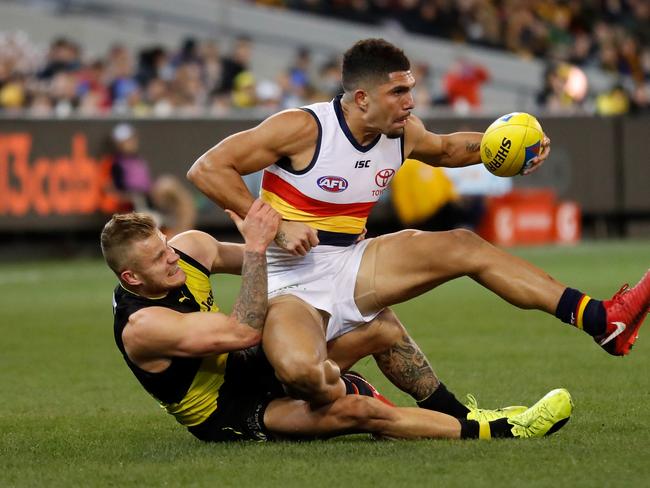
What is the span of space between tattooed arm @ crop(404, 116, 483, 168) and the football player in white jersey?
0.02 meters

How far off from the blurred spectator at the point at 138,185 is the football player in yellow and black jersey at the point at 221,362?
1192cm

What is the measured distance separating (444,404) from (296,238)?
1.29 metres

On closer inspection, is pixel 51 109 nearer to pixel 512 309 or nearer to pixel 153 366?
pixel 512 309

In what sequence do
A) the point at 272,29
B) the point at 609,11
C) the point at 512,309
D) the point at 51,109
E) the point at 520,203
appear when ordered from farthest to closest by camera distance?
the point at 609,11 → the point at 272,29 → the point at 520,203 → the point at 51,109 → the point at 512,309

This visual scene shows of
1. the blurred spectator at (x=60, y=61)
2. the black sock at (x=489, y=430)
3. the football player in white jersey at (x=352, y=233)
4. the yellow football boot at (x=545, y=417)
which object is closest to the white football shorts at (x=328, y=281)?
the football player in white jersey at (x=352, y=233)

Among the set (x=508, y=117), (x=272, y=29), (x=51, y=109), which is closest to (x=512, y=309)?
(x=508, y=117)

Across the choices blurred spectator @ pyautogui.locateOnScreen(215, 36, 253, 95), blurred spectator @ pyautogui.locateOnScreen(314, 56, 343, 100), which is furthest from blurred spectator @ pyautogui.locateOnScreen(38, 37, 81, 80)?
blurred spectator @ pyautogui.locateOnScreen(314, 56, 343, 100)

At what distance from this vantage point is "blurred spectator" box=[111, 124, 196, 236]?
61.9 ft

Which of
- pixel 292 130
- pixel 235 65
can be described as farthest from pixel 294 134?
pixel 235 65

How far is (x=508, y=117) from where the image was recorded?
7.38m

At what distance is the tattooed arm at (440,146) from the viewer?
7.57m

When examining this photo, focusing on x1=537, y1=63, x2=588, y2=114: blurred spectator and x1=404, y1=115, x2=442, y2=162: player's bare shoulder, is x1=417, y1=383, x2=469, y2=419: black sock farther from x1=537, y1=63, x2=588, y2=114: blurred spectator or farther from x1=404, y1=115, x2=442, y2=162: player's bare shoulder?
x1=537, y1=63, x2=588, y2=114: blurred spectator

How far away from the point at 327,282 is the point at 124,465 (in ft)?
5.39

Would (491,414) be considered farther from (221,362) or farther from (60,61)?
(60,61)
